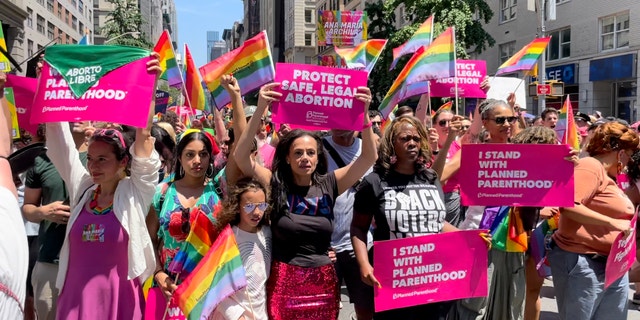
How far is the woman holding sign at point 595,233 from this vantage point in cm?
402

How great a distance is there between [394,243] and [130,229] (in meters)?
1.56

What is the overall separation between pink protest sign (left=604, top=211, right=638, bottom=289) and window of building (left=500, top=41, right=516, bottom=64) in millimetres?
25311

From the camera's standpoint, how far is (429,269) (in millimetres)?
3875

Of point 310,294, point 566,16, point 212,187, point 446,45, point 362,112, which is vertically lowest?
point 310,294

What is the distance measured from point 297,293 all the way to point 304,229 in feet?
1.25

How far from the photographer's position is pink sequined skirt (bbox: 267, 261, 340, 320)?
3.57 metres

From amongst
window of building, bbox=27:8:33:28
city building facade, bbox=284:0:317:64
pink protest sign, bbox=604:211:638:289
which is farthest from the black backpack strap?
city building facade, bbox=284:0:317:64

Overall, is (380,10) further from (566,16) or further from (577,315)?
(577,315)

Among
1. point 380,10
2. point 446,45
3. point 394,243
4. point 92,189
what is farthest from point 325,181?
point 380,10

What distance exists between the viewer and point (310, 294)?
142 inches

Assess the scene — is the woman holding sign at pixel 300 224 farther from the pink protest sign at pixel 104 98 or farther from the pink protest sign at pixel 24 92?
the pink protest sign at pixel 24 92

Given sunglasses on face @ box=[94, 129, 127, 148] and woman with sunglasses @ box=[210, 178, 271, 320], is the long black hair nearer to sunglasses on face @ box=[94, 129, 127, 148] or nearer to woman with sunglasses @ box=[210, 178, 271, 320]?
woman with sunglasses @ box=[210, 178, 271, 320]

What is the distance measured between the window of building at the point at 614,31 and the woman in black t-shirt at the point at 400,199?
68.0ft

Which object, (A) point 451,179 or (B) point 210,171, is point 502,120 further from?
(B) point 210,171
